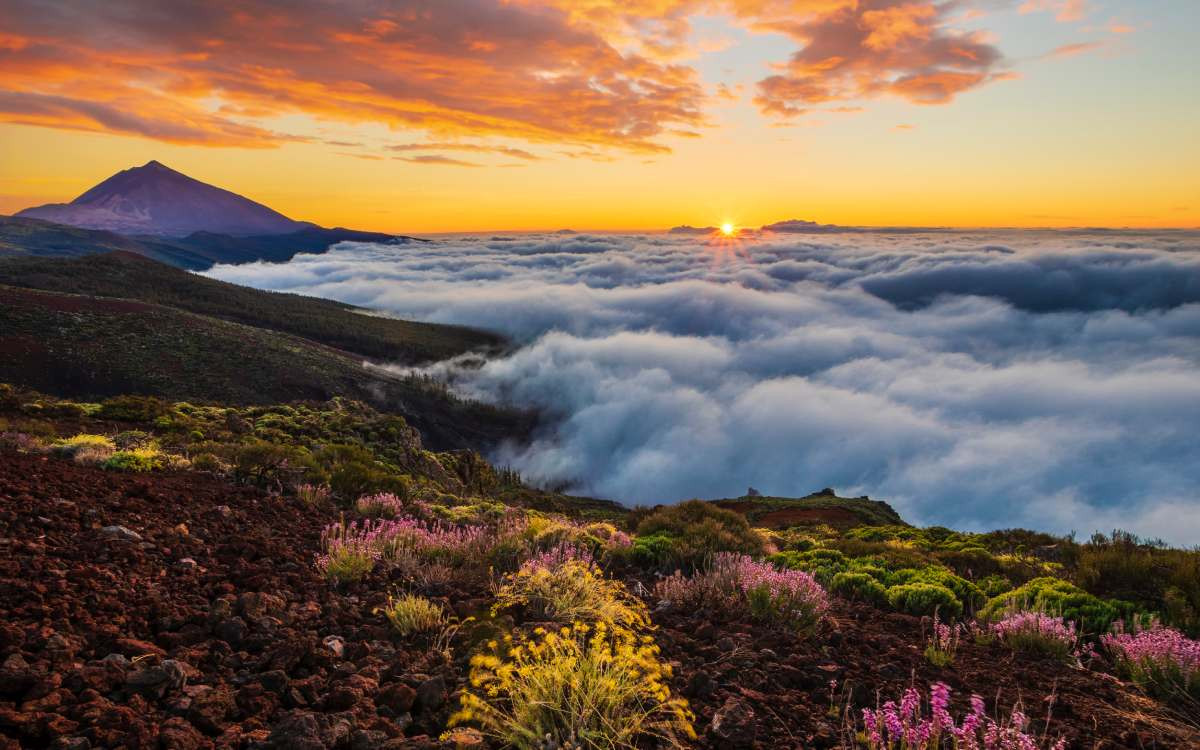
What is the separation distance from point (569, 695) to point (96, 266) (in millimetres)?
125010

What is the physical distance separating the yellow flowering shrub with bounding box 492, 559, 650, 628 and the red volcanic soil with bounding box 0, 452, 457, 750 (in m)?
0.98

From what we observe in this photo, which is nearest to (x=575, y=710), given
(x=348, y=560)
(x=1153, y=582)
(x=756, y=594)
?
(x=756, y=594)

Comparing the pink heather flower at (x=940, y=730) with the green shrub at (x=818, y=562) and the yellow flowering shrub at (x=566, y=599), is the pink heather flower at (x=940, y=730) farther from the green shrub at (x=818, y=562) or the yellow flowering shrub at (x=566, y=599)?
the green shrub at (x=818, y=562)

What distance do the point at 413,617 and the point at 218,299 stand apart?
408 feet

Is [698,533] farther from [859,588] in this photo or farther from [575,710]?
[575,710]

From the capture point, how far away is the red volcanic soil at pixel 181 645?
2.72 metres

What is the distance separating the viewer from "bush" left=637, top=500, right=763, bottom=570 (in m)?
7.88

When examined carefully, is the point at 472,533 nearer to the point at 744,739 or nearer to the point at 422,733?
the point at 422,733

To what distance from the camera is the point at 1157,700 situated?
4379mm

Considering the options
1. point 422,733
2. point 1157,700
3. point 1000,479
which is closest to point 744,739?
point 422,733

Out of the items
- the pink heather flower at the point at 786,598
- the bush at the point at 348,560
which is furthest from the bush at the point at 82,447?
the pink heather flower at the point at 786,598

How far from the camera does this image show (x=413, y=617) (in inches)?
171

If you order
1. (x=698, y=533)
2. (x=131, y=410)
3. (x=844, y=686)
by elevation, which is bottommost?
(x=698, y=533)

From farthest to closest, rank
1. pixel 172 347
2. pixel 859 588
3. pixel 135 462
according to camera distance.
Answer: pixel 172 347
pixel 135 462
pixel 859 588
